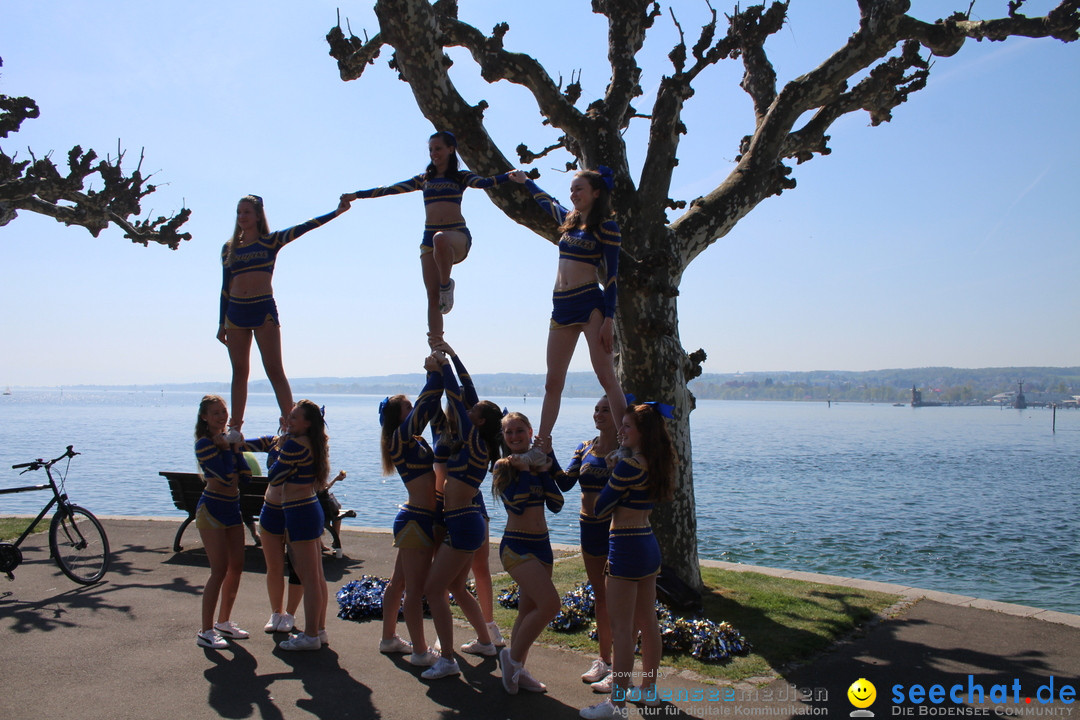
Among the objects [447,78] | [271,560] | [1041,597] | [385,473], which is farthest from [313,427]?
[1041,597]

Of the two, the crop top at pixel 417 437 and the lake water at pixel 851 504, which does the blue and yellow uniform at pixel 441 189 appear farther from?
the lake water at pixel 851 504

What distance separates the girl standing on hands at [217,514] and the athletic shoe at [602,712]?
3.21 metres

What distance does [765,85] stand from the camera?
10.6 meters

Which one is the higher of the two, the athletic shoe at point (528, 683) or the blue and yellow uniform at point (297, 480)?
the blue and yellow uniform at point (297, 480)

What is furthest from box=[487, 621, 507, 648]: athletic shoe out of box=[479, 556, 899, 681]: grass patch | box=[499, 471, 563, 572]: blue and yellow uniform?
box=[499, 471, 563, 572]: blue and yellow uniform

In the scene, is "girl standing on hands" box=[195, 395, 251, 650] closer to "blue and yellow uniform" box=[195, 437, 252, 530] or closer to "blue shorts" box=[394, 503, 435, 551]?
"blue and yellow uniform" box=[195, 437, 252, 530]

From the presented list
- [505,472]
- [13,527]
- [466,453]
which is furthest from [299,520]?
[13,527]

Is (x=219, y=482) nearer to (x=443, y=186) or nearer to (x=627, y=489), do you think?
(x=443, y=186)

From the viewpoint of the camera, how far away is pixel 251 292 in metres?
7.05

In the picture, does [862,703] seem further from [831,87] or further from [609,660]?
[831,87]

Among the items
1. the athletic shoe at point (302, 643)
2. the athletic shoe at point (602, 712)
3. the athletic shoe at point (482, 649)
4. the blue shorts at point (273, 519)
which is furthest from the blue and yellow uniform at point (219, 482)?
the athletic shoe at point (602, 712)

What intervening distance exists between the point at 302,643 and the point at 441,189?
3913mm

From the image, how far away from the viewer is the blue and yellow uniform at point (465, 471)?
5.86 m

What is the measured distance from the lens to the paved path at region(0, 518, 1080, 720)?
5.29 m
